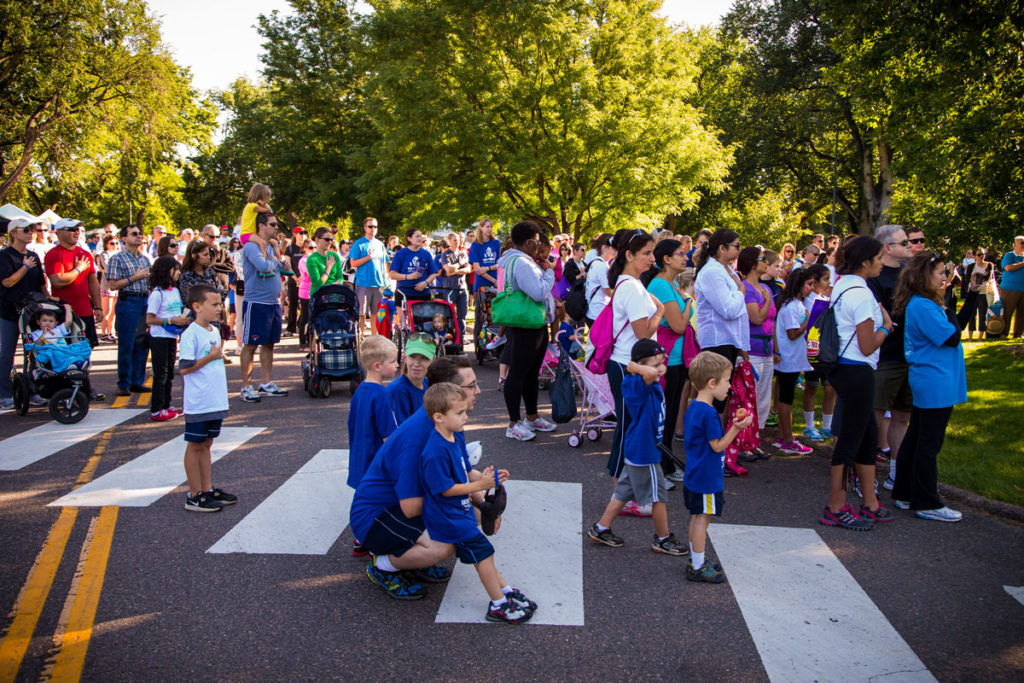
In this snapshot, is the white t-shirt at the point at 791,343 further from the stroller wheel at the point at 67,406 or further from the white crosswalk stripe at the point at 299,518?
the stroller wheel at the point at 67,406

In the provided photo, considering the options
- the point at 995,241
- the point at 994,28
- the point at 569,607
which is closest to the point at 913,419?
the point at 569,607

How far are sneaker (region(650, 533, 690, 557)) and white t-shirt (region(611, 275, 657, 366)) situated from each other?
4.43 feet

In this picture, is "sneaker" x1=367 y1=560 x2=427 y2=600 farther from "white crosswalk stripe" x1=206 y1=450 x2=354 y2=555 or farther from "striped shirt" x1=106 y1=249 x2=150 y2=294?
"striped shirt" x1=106 y1=249 x2=150 y2=294

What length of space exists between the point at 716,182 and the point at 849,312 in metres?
19.1

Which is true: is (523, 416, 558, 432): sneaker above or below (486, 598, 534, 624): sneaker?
above

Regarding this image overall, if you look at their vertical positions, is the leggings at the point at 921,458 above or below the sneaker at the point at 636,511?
above

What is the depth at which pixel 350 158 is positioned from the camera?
2997 centimetres

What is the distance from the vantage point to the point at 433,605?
4430 mm

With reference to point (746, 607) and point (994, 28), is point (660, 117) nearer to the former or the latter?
point (994, 28)

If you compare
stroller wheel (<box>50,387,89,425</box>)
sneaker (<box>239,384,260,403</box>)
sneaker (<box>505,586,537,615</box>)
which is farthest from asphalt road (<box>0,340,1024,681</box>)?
sneaker (<box>239,384,260,403</box>)

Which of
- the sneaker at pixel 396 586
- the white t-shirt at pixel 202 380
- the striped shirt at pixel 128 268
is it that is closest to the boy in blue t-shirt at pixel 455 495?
the sneaker at pixel 396 586

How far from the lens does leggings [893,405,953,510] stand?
5.83 metres

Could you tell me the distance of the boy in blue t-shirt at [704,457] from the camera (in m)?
4.62

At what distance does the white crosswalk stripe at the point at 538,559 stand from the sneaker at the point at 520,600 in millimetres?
64
